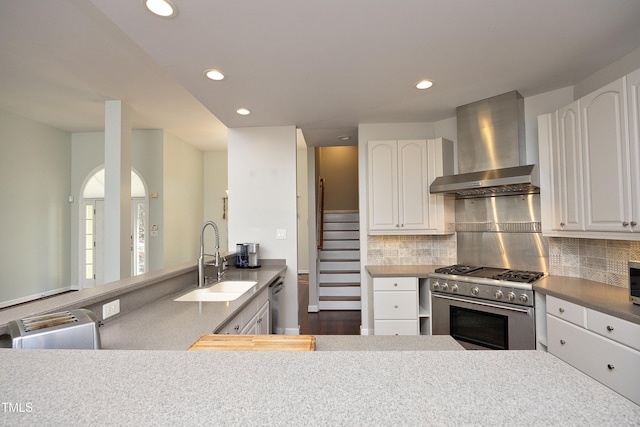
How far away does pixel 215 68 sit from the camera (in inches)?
86.3

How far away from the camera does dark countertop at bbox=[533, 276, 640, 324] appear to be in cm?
172

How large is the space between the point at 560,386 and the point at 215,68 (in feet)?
7.96

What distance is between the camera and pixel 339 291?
15.6 feet

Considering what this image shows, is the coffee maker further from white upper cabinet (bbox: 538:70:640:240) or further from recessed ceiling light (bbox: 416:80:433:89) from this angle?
white upper cabinet (bbox: 538:70:640:240)

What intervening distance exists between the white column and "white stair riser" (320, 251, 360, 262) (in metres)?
2.94

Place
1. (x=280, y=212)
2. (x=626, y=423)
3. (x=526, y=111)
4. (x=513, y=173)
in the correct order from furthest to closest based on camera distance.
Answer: (x=280, y=212), (x=526, y=111), (x=513, y=173), (x=626, y=423)

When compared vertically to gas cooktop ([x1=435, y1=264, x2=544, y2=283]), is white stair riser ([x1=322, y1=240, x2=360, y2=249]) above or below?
above

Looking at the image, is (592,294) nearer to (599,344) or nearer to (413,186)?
(599,344)

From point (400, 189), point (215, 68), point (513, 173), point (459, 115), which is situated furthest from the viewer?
point (400, 189)

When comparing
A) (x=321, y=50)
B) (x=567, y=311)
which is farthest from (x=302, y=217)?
(x=567, y=311)

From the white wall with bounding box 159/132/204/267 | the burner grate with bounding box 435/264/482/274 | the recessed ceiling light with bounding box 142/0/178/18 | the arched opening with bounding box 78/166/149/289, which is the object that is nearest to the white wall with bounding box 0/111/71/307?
the arched opening with bounding box 78/166/149/289

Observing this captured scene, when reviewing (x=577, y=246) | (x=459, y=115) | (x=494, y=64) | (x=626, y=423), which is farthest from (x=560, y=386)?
(x=459, y=115)

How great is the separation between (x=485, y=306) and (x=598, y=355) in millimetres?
801

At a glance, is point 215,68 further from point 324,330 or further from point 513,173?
point 324,330
